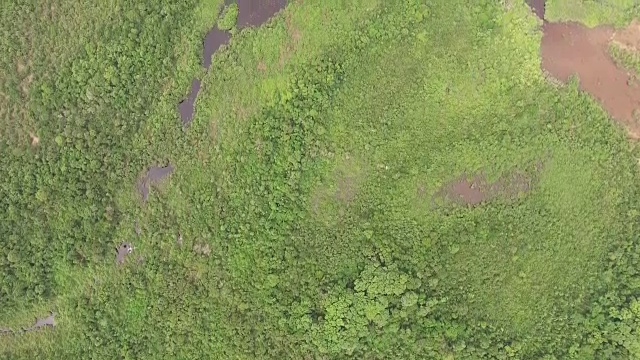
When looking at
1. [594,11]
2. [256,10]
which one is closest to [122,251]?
[256,10]

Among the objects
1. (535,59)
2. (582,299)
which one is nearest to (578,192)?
(582,299)

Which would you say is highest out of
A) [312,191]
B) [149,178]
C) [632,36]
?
[149,178]

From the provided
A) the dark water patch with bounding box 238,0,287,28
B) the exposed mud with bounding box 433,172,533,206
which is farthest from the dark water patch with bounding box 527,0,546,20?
the dark water patch with bounding box 238,0,287,28

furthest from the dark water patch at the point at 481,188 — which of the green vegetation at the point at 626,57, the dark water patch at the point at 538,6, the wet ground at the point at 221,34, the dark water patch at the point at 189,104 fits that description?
the dark water patch at the point at 189,104

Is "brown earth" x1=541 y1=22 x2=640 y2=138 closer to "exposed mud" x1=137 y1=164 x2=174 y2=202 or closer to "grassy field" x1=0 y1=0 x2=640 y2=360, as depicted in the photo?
"grassy field" x1=0 y1=0 x2=640 y2=360

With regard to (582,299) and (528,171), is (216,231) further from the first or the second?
(582,299)

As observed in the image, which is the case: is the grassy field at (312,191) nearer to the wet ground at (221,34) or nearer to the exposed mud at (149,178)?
the exposed mud at (149,178)

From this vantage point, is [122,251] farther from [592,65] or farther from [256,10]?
[592,65]
